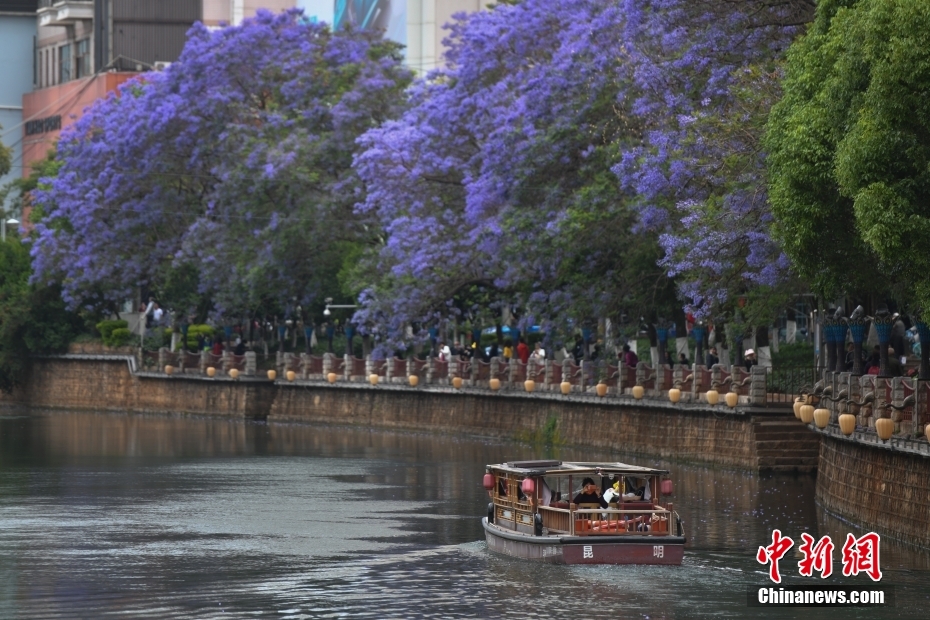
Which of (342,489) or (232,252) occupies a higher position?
(232,252)

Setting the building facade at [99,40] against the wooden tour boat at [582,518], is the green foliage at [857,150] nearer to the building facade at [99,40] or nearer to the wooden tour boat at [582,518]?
the wooden tour boat at [582,518]

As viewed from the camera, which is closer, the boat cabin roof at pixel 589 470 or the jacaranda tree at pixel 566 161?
the boat cabin roof at pixel 589 470

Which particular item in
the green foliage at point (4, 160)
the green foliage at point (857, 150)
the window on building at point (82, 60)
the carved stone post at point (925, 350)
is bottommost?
the carved stone post at point (925, 350)

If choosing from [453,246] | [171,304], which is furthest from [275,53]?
[453,246]

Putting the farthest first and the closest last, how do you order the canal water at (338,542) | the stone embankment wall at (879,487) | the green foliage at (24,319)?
the green foliage at (24,319), the stone embankment wall at (879,487), the canal water at (338,542)

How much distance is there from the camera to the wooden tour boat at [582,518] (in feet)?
103

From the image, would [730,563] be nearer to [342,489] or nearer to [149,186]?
[342,489]

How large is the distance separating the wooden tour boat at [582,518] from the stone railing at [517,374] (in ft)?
50.6

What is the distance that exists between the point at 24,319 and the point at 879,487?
195 feet

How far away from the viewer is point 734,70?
4388 cm

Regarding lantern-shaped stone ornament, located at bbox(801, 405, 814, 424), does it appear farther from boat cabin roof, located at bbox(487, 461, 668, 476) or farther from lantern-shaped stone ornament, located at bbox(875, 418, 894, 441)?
boat cabin roof, located at bbox(487, 461, 668, 476)

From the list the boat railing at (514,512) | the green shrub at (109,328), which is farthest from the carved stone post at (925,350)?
the green shrub at (109,328)

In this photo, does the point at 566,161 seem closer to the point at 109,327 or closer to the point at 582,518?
the point at 582,518

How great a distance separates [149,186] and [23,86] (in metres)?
40.6
